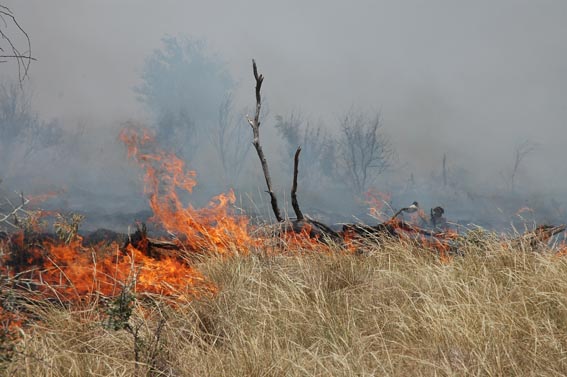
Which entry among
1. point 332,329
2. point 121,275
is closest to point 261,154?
point 121,275

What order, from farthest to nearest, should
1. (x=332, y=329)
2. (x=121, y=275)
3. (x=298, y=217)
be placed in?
(x=298, y=217)
(x=121, y=275)
(x=332, y=329)

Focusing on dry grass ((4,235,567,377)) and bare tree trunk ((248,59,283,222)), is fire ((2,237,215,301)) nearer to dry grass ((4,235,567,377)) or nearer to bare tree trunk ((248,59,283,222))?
dry grass ((4,235,567,377))

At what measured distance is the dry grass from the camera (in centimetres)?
315

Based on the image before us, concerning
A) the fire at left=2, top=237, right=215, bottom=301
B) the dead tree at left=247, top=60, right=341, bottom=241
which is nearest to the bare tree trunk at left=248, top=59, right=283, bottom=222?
the dead tree at left=247, top=60, right=341, bottom=241

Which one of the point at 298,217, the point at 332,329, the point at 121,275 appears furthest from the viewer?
the point at 298,217

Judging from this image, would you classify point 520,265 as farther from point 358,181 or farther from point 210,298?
point 358,181

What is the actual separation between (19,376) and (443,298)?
3153 millimetres

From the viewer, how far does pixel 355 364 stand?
3018 millimetres

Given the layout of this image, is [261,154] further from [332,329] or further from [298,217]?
[332,329]

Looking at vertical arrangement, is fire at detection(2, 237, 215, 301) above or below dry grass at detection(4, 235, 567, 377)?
below

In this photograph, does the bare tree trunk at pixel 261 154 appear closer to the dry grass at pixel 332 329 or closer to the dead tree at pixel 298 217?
the dead tree at pixel 298 217

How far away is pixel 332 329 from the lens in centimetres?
370

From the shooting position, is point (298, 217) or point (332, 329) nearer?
point (332, 329)

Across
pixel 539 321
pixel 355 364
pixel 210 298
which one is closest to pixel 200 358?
pixel 355 364
